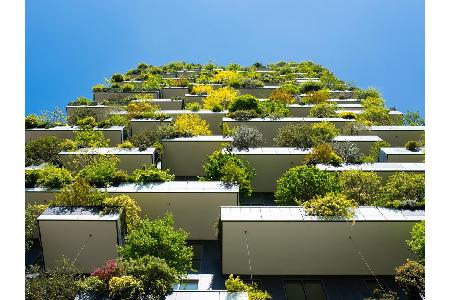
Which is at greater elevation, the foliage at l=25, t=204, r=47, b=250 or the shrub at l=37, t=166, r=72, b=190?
the shrub at l=37, t=166, r=72, b=190

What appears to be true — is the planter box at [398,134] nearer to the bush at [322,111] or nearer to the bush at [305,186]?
the bush at [322,111]

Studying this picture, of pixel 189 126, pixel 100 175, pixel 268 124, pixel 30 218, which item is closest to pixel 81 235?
pixel 30 218

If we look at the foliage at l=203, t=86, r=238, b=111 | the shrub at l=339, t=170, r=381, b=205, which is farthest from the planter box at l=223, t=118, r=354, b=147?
the shrub at l=339, t=170, r=381, b=205

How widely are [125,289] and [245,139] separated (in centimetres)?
1460

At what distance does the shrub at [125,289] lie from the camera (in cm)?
1328

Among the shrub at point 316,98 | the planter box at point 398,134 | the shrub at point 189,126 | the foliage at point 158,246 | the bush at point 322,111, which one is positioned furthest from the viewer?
the shrub at point 316,98

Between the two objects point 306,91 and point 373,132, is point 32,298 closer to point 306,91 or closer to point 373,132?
point 373,132

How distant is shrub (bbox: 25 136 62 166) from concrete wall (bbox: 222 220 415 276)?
525 inches

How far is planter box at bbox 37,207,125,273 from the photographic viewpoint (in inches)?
677

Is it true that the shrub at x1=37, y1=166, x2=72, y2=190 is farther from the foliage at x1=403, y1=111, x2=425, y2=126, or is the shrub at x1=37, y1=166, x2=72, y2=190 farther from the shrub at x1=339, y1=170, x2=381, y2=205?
the foliage at x1=403, y1=111, x2=425, y2=126

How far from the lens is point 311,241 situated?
17328 millimetres

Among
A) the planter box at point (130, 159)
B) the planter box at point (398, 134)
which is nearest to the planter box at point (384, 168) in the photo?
the planter box at point (398, 134)

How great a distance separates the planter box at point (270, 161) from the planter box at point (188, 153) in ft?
9.61
